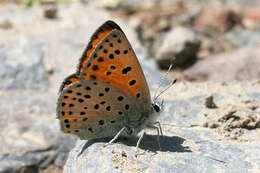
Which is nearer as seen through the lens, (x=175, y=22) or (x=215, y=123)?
(x=215, y=123)

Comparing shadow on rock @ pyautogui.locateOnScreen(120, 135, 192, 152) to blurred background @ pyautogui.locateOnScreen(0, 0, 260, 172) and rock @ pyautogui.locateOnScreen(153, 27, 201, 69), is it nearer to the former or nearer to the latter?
blurred background @ pyautogui.locateOnScreen(0, 0, 260, 172)

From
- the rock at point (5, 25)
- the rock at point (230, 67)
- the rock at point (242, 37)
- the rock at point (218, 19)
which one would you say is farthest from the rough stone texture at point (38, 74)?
the rock at point (242, 37)

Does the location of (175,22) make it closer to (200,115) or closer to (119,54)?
(200,115)

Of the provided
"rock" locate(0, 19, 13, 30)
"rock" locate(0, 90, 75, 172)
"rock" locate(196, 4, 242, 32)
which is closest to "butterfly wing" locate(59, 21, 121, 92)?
"rock" locate(0, 90, 75, 172)

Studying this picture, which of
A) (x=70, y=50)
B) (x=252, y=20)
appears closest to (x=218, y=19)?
(x=252, y=20)

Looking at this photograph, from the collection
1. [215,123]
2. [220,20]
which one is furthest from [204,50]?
[215,123]

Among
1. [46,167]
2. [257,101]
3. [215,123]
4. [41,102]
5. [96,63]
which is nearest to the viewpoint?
[96,63]

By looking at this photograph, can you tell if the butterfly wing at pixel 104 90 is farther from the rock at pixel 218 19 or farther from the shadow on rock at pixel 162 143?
the rock at pixel 218 19

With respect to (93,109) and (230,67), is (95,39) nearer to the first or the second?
(93,109)
